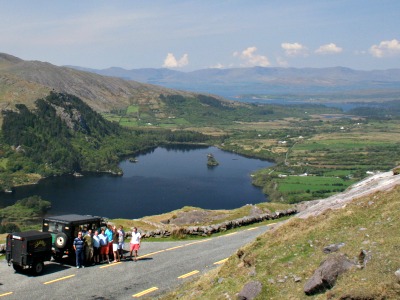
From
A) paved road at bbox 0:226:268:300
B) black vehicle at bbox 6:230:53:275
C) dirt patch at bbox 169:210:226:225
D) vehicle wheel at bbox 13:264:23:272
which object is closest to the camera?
paved road at bbox 0:226:268:300

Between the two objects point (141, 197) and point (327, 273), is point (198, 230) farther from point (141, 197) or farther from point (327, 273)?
point (141, 197)

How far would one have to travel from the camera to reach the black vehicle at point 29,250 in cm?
2858

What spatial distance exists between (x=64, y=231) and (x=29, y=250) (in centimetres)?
285

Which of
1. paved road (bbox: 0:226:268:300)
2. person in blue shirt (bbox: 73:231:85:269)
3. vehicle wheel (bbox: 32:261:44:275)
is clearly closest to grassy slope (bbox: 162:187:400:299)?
paved road (bbox: 0:226:268:300)

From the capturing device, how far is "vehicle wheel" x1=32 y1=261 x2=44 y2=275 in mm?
28891

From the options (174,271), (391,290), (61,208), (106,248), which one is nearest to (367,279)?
(391,290)

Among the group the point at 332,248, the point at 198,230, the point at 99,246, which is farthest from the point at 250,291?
the point at 198,230

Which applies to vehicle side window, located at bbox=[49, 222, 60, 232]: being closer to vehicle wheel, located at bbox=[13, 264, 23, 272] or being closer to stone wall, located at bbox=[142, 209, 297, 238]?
vehicle wheel, located at bbox=[13, 264, 23, 272]

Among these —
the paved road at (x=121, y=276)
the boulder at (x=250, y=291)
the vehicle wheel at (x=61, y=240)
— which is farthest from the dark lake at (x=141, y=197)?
the boulder at (x=250, y=291)

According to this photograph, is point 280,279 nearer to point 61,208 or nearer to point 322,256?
point 322,256

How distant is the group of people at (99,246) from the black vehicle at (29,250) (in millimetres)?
1809

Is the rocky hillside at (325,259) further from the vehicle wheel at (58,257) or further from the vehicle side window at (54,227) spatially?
the vehicle side window at (54,227)

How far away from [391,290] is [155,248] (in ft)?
72.6

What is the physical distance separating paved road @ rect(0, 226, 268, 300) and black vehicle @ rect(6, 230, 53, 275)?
66cm
